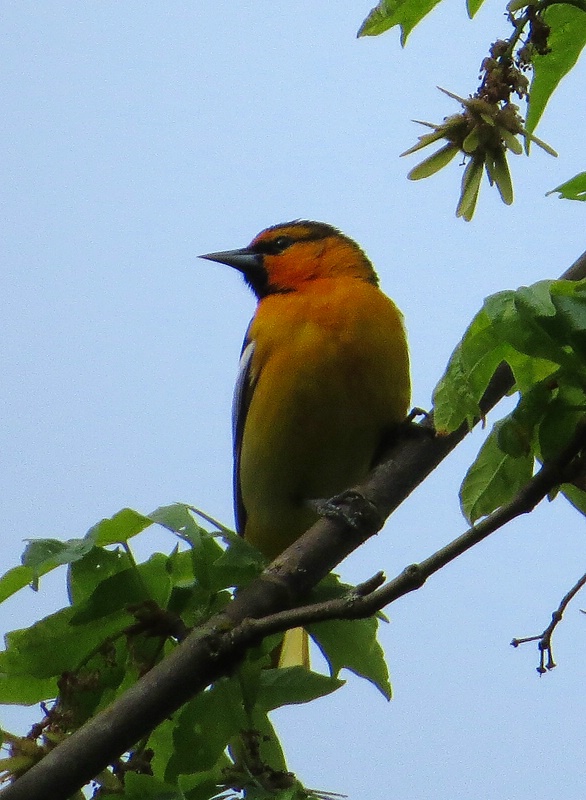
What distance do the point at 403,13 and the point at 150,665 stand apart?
Answer: 1.36 m

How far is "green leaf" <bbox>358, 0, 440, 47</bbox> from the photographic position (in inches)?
79.8

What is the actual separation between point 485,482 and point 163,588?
64 cm

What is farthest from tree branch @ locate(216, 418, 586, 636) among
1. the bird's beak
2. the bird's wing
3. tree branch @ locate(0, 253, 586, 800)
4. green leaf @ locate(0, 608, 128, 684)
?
the bird's beak

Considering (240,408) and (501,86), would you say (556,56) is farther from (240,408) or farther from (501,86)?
(240,408)

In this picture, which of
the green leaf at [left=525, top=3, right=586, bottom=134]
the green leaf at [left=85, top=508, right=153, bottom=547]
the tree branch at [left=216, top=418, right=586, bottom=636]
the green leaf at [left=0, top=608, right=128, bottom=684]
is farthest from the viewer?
the green leaf at [left=525, top=3, right=586, bottom=134]

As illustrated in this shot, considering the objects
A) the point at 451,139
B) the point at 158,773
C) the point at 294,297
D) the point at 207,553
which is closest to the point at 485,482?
the point at 207,553

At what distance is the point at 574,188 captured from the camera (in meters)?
1.73

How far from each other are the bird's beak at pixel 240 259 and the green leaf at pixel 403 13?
252 cm

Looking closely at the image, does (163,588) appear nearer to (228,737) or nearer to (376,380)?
(228,737)

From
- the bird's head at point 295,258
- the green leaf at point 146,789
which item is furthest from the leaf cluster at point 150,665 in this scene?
the bird's head at point 295,258

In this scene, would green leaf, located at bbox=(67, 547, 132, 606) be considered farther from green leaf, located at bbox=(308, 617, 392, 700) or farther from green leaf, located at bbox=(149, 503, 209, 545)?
green leaf, located at bbox=(308, 617, 392, 700)

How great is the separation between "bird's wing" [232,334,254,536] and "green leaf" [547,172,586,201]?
2.18 m

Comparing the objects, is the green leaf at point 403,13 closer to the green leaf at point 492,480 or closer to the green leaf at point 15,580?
the green leaf at point 492,480

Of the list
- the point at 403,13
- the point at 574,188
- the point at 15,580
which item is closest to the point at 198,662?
the point at 15,580
